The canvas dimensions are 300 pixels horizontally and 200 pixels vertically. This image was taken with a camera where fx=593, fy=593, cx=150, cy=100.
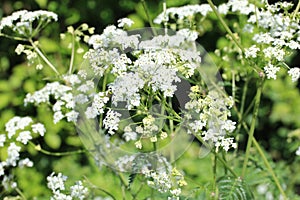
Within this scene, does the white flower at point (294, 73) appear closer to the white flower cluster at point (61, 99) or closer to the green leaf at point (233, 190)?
the green leaf at point (233, 190)

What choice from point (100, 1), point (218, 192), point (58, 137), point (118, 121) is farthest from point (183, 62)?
point (100, 1)

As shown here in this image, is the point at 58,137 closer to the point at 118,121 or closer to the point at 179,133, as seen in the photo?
the point at 179,133

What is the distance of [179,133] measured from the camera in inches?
109

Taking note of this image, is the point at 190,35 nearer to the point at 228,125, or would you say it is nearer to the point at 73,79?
the point at 73,79

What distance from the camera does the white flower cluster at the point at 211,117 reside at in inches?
77.0

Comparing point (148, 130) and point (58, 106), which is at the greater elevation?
point (148, 130)

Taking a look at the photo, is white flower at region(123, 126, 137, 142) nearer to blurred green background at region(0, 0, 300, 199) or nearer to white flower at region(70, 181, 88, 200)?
white flower at region(70, 181, 88, 200)

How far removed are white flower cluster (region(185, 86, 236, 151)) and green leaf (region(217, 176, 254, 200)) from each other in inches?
8.6

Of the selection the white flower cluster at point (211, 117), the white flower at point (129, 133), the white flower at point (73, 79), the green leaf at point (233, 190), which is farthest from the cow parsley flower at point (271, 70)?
the white flower at point (73, 79)

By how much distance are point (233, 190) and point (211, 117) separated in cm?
33

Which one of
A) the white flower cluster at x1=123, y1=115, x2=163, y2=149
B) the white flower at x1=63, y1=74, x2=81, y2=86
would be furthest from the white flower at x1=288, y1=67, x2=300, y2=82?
the white flower at x1=63, y1=74, x2=81, y2=86

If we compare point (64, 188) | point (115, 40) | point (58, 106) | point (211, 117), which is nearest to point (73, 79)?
point (58, 106)

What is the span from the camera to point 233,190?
2.15m

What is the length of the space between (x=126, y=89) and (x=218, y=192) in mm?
541
